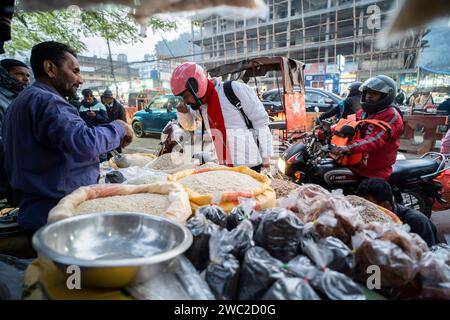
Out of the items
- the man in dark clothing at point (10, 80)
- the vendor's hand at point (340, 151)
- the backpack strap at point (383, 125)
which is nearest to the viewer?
the backpack strap at point (383, 125)

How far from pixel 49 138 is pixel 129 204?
554 millimetres

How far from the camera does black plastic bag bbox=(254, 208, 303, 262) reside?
1.08 metres

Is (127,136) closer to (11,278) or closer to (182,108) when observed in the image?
(11,278)

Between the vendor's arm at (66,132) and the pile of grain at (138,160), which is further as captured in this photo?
the pile of grain at (138,160)

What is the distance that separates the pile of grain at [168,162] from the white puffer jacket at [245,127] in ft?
2.57

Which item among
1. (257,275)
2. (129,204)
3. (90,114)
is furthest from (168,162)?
(90,114)

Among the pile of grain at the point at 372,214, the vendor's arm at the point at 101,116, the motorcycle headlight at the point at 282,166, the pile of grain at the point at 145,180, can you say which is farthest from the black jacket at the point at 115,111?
the pile of grain at the point at 372,214

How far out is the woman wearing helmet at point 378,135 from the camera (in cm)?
290

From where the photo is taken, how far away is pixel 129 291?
92 centimetres

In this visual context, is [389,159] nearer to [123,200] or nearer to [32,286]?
[123,200]

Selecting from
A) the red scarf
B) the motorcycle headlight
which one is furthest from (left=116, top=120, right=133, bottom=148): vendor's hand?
the motorcycle headlight

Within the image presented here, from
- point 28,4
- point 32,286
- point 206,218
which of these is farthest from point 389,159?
point 28,4

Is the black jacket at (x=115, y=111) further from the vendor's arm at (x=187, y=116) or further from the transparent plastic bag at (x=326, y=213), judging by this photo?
the transparent plastic bag at (x=326, y=213)
